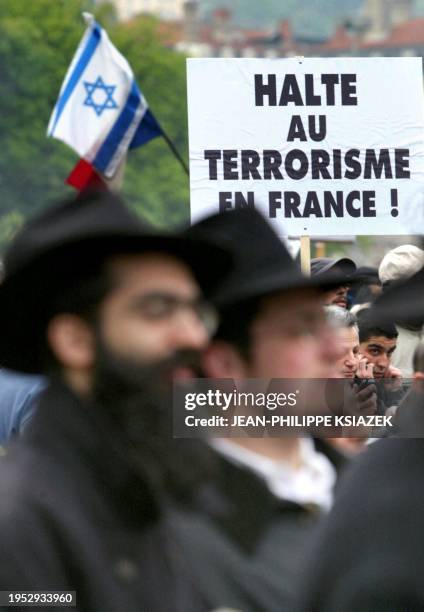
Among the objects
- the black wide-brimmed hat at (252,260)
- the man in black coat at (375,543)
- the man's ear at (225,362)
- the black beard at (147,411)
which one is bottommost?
the man in black coat at (375,543)

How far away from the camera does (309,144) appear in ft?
25.1

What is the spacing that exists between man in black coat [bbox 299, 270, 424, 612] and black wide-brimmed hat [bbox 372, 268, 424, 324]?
0.27 meters

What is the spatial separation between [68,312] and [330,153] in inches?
191

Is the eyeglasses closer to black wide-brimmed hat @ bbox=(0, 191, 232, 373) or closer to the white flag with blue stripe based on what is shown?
black wide-brimmed hat @ bbox=(0, 191, 232, 373)

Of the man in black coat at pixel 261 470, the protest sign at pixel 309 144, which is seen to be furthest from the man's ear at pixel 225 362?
the protest sign at pixel 309 144

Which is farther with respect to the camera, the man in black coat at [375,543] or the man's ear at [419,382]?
the man's ear at [419,382]

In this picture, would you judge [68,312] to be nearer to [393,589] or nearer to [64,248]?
[64,248]

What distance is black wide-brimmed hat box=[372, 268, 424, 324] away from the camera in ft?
9.89

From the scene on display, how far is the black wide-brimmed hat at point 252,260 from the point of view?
3.08 metres

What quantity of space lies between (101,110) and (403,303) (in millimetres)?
7569

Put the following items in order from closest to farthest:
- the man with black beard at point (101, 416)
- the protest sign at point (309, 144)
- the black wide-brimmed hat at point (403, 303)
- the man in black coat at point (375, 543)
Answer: the man in black coat at point (375, 543) < the man with black beard at point (101, 416) < the black wide-brimmed hat at point (403, 303) < the protest sign at point (309, 144)

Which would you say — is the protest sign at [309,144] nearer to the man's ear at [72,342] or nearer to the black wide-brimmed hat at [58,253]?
the black wide-brimmed hat at [58,253]

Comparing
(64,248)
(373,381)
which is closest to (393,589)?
(64,248)

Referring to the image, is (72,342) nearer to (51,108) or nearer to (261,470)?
(261,470)
